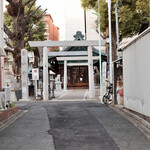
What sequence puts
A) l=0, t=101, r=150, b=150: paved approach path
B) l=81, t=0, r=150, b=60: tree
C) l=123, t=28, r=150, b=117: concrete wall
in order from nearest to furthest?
l=0, t=101, r=150, b=150: paved approach path, l=123, t=28, r=150, b=117: concrete wall, l=81, t=0, r=150, b=60: tree

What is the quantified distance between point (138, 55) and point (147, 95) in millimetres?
1537

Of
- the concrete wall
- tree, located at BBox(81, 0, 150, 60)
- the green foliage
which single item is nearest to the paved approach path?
the concrete wall

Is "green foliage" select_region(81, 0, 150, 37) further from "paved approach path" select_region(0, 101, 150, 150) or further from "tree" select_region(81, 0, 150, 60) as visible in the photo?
"paved approach path" select_region(0, 101, 150, 150)

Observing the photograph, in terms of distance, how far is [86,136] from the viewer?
5.76m

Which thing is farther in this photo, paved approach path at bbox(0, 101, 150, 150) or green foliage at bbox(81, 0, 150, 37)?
green foliage at bbox(81, 0, 150, 37)

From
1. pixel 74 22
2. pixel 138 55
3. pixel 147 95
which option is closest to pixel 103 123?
pixel 147 95

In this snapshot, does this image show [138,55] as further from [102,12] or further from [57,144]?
[102,12]

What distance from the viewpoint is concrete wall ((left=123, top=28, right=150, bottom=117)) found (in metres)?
6.86

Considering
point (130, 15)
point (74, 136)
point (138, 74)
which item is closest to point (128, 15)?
point (130, 15)

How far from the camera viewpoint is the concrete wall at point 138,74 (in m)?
6.86

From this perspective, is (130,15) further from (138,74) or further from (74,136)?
(74,136)

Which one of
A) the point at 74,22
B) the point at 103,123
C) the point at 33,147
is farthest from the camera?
the point at 74,22

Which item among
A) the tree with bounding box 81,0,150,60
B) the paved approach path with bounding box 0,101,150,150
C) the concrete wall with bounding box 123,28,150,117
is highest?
the tree with bounding box 81,0,150,60

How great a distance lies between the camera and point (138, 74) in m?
7.89
